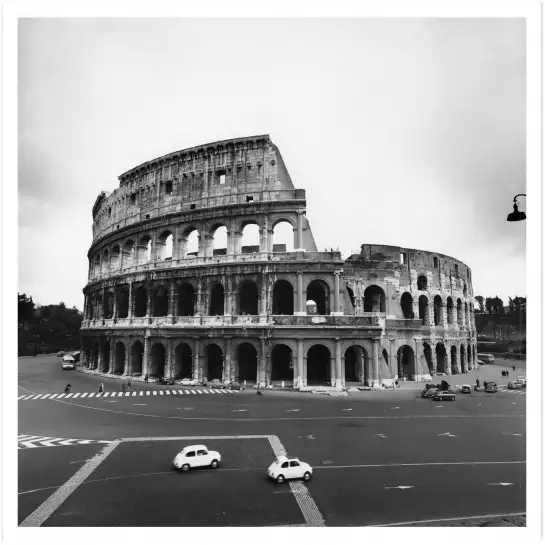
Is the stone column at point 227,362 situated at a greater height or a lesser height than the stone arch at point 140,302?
lesser

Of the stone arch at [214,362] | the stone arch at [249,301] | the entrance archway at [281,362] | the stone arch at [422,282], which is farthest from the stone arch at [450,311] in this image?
the stone arch at [214,362]

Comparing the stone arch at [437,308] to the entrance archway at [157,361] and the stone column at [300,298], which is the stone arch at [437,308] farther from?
the entrance archway at [157,361]

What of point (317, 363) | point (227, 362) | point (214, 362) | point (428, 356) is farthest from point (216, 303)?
point (428, 356)

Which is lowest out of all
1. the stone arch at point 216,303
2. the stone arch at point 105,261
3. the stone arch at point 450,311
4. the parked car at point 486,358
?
the parked car at point 486,358

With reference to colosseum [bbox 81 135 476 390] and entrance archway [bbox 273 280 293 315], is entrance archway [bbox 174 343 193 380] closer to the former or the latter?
colosseum [bbox 81 135 476 390]
